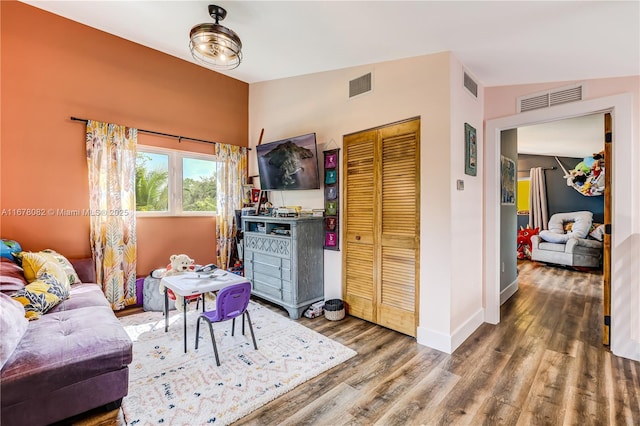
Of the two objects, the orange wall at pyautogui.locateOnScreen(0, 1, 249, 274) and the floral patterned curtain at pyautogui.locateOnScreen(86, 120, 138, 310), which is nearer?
the orange wall at pyautogui.locateOnScreen(0, 1, 249, 274)

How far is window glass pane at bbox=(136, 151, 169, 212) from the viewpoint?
3.70 meters

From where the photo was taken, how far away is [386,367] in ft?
7.36

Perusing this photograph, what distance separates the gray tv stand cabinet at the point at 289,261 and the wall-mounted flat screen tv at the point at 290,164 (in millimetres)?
526

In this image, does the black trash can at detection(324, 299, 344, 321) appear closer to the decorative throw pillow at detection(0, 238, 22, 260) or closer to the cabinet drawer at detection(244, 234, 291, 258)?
the cabinet drawer at detection(244, 234, 291, 258)

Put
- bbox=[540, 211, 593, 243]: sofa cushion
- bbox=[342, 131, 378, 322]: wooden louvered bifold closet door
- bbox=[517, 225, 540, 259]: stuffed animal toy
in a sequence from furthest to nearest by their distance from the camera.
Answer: bbox=[517, 225, 540, 259]: stuffed animal toy, bbox=[540, 211, 593, 243]: sofa cushion, bbox=[342, 131, 378, 322]: wooden louvered bifold closet door

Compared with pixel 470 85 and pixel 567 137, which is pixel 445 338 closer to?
pixel 470 85

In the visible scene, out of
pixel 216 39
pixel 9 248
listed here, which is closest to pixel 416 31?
pixel 216 39

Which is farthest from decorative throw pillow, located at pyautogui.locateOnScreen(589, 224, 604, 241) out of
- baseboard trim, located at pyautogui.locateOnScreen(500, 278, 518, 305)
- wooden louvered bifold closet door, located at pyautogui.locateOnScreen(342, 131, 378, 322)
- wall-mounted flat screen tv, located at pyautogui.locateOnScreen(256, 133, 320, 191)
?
wall-mounted flat screen tv, located at pyautogui.locateOnScreen(256, 133, 320, 191)

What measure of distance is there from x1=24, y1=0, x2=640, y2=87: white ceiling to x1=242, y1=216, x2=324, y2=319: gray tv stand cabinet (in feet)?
6.18

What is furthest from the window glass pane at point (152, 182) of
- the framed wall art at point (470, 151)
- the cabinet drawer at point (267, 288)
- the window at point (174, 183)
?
the framed wall art at point (470, 151)

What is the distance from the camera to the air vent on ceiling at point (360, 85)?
307cm

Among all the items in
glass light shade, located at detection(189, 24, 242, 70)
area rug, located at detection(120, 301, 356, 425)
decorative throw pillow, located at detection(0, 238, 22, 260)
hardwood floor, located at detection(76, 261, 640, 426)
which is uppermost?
glass light shade, located at detection(189, 24, 242, 70)

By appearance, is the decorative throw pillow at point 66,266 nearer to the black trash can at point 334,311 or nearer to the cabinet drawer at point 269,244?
the cabinet drawer at point 269,244

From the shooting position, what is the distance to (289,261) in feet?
10.7
